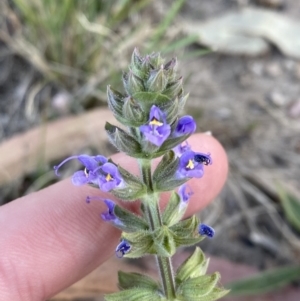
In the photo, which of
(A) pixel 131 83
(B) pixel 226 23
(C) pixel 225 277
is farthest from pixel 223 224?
(A) pixel 131 83

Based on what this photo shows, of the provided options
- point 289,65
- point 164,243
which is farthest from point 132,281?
point 289,65

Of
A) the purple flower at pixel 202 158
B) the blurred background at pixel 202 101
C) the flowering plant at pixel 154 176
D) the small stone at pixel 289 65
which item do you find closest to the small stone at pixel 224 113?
the blurred background at pixel 202 101

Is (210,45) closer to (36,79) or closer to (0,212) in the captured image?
(36,79)

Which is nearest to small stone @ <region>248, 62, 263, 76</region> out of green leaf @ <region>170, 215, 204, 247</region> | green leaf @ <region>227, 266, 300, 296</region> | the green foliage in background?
the green foliage in background

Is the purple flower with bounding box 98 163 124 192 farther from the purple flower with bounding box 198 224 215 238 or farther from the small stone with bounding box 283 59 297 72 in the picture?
the small stone with bounding box 283 59 297 72

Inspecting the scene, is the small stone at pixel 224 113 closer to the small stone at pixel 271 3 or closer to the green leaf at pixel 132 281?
the small stone at pixel 271 3

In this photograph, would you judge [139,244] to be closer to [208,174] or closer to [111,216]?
[111,216]
